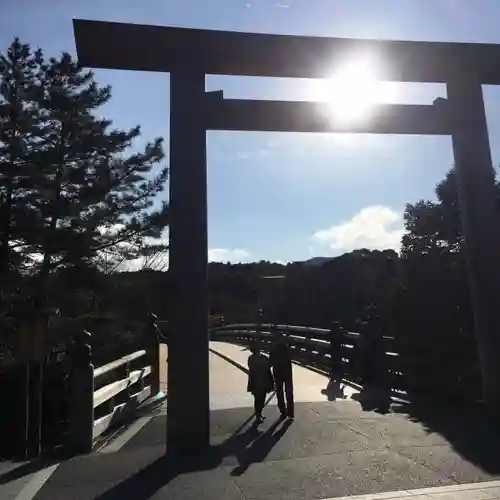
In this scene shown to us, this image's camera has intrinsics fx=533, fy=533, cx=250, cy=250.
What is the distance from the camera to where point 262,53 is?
27.8 ft

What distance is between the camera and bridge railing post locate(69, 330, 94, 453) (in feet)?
24.5

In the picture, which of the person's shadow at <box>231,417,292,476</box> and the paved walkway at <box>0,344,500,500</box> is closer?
the paved walkway at <box>0,344,500,500</box>

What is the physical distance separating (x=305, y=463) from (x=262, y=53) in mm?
6066

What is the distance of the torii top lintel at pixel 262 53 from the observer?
7.97 meters

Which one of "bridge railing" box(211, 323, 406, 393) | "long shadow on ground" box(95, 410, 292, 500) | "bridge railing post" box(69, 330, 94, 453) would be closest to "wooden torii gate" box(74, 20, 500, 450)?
"long shadow on ground" box(95, 410, 292, 500)

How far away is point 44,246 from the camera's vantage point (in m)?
12.1

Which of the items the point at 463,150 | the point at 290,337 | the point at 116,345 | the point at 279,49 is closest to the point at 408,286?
the point at 463,150

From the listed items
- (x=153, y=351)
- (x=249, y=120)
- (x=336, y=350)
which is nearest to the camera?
(x=249, y=120)

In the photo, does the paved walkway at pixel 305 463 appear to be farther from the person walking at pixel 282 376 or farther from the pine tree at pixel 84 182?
the pine tree at pixel 84 182

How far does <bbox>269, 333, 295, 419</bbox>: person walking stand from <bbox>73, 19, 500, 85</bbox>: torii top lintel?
4.97 meters

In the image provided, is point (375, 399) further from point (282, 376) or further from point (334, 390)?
point (282, 376)

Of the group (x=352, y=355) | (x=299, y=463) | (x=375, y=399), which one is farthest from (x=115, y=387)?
(x=352, y=355)

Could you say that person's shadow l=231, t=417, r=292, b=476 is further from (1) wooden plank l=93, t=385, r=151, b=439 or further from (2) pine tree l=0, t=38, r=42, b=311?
(2) pine tree l=0, t=38, r=42, b=311

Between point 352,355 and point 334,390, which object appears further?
point 352,355
